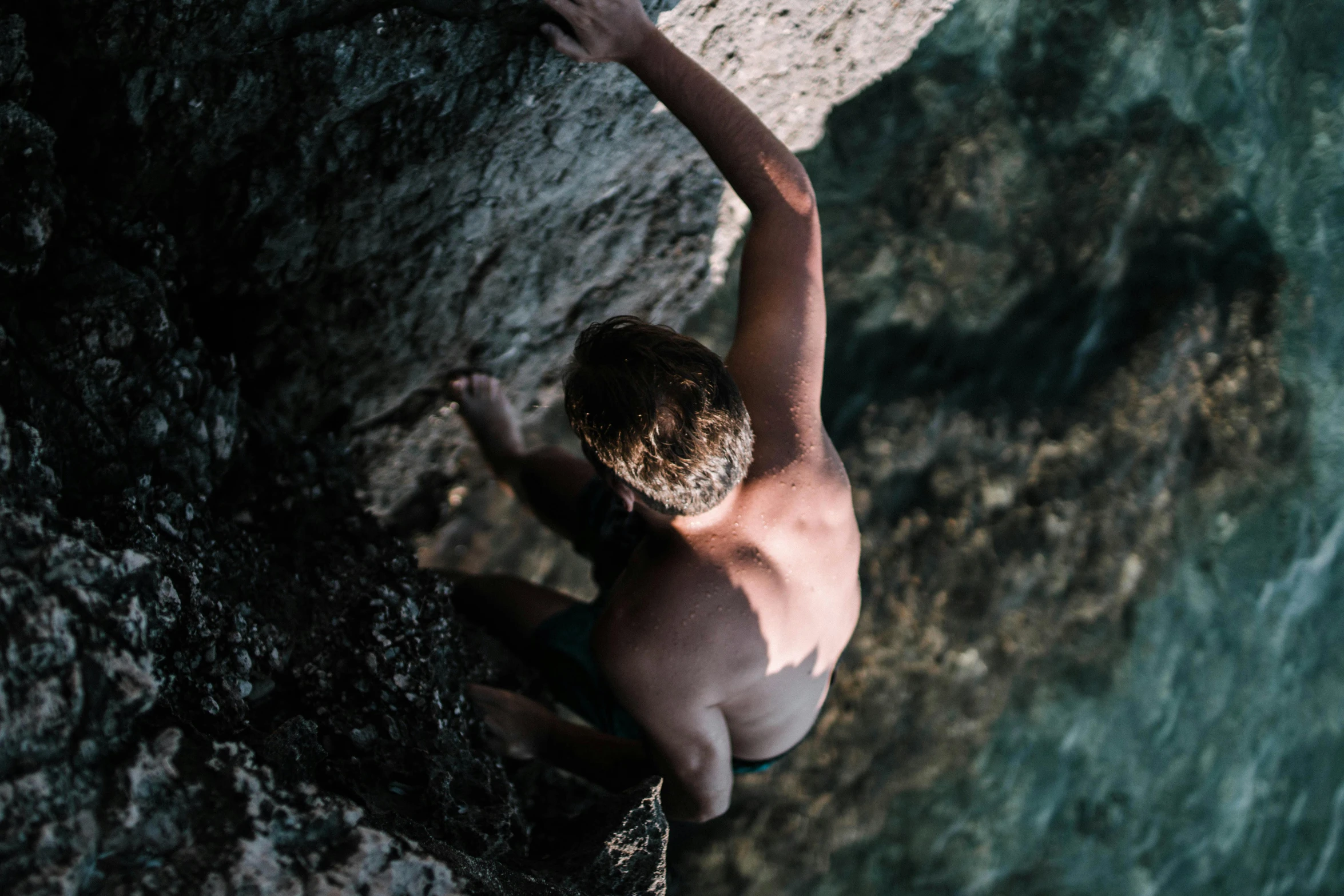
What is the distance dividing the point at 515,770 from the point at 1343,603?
3169mm

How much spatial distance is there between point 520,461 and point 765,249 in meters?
1.17

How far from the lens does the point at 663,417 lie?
1646mm

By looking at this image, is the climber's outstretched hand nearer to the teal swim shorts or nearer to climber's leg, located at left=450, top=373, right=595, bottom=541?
the teal swim shorts

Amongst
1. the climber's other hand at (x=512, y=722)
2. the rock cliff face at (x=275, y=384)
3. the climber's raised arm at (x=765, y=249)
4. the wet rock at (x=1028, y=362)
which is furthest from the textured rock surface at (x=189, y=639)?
the wet rock at (x=1028, y=362)

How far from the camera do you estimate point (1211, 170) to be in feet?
9.78

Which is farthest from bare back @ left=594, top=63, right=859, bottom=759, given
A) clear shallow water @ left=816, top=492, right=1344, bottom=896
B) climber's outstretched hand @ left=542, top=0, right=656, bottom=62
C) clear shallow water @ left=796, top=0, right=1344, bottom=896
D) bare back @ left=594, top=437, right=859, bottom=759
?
clear shallow water @ left=816, top=492, right=1344, bottom=896

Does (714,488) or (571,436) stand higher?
(714,488)

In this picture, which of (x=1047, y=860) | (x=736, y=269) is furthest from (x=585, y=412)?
(x=1047, y=860)

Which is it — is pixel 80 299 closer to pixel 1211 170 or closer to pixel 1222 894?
pixel 1211 170

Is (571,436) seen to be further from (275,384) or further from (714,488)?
(714,488)

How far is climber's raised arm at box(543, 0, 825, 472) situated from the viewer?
1916 mm

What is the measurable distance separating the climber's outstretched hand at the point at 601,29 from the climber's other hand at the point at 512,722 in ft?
4.61

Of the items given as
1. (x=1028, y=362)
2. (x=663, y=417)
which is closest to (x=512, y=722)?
Result: (x=663, y=417)

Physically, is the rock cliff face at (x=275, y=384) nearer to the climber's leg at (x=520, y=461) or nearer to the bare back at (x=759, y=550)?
the climber's leg at (x=520, y=461)
